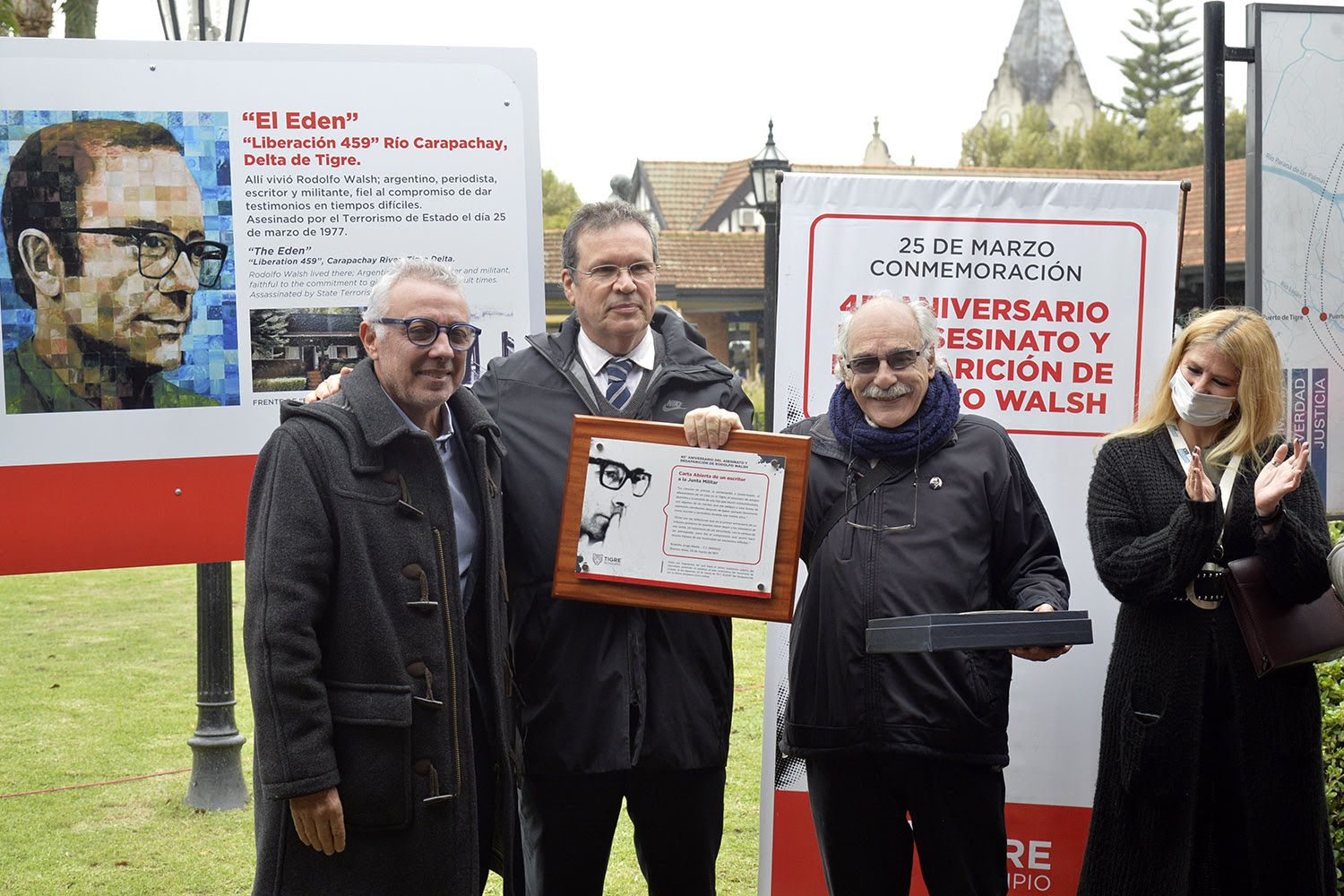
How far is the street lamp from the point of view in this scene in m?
6.51

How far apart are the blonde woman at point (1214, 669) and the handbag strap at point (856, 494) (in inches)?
26.9

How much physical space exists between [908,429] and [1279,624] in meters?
Result: 1.16

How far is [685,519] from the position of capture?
375cm

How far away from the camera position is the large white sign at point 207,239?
491cm

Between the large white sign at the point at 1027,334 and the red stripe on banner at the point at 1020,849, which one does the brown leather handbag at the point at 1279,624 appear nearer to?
the large white sign at the point at 1027,334

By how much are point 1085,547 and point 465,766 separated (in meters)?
2.65

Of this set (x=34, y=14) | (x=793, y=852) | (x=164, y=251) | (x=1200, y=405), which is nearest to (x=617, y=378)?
(x=1200, y=405)

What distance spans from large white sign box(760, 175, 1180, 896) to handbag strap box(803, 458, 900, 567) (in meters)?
1.11

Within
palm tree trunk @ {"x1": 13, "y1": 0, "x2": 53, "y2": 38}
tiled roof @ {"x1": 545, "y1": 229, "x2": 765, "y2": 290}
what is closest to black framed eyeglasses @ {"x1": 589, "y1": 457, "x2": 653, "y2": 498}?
palm tree trunk @ {"x1": 13, "y1": 0, "x2": 53, "y2": 38}

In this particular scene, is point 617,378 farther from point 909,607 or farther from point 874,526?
point 909,607

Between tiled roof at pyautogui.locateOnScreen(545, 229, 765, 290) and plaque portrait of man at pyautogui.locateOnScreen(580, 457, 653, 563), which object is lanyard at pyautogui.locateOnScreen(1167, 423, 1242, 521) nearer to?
plaque portrait of man at pyautogui.locateOnScreen(580, 457, 653, 563)

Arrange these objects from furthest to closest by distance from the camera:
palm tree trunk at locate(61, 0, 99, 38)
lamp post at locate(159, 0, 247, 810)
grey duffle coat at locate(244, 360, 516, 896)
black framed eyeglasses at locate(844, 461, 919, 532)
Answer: palm tree trunk at locate(61, 0, 99, 38)
lamp post at locate(159, 0, 247, 810)
black framed eyeglasses at locate(844, 461, 919, 532)
grey duffle coat at locate(244, 360, 516, 896)

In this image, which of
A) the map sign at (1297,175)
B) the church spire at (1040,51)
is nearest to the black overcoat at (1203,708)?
the map sign at (1297,175)

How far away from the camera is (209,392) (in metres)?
5.07
